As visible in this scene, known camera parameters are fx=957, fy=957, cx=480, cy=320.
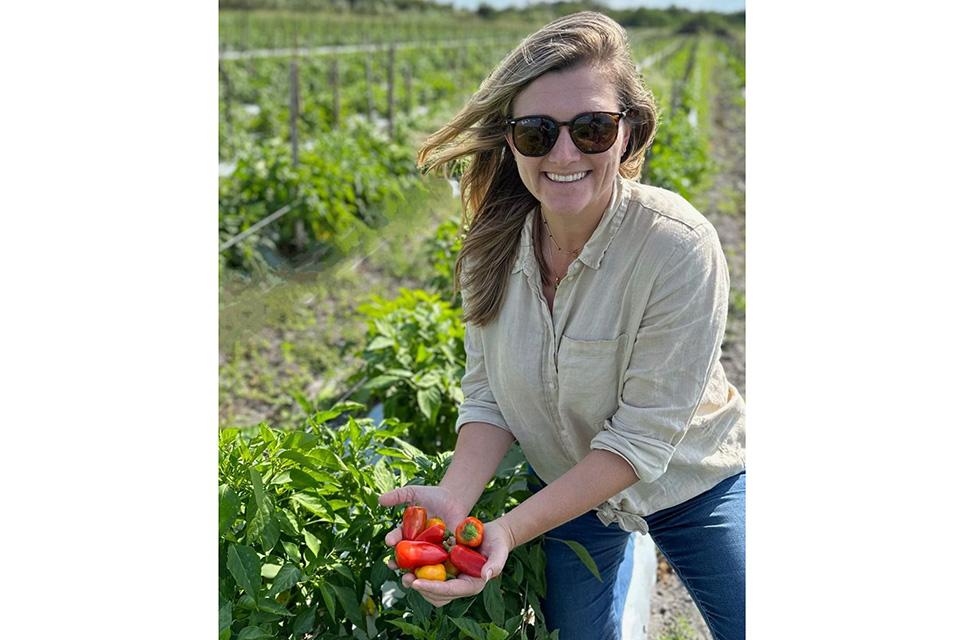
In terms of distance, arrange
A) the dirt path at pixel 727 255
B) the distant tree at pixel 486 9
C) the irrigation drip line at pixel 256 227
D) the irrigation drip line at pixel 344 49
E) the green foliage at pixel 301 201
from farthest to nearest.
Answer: the irrigation drip line at pixel 344 49, the distant tree at pixel 486 9, the green foliage at pixel 301 201, the irrigation drip line at pixel 256 227, the dirt path at pixel 727 255

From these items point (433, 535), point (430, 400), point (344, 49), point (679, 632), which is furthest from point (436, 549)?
point (344, 49)

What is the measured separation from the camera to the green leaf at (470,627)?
1404 millimetres

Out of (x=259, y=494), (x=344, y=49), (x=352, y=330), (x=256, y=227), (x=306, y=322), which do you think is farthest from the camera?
(x=344, y=49)

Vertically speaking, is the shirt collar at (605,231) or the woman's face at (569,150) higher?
the woman's face at (569,150)

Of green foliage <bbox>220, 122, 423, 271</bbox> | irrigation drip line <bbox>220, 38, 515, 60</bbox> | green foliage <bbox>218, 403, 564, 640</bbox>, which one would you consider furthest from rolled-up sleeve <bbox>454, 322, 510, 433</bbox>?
irrigation drip line <bbox>220, 38, 515, 60</bbox>

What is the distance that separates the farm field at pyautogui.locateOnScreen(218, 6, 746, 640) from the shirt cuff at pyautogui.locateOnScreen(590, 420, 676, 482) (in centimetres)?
25

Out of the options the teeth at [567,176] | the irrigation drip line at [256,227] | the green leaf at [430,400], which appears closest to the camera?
the teeth at [567,176]

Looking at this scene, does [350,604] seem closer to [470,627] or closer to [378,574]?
[378,574]

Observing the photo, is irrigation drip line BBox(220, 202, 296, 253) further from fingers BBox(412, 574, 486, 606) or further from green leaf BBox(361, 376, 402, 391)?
fingers BBox(412, 574, 486, 606)

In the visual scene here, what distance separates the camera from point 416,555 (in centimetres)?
135

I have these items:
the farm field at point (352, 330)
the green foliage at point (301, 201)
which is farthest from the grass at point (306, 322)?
the green foliage at point (301, 201)

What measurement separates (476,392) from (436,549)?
394mm

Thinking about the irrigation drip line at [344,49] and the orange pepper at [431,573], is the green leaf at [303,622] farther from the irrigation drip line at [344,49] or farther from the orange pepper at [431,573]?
the irrigation drip line at [344,49]

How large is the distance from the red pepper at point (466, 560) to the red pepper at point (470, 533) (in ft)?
0.05
